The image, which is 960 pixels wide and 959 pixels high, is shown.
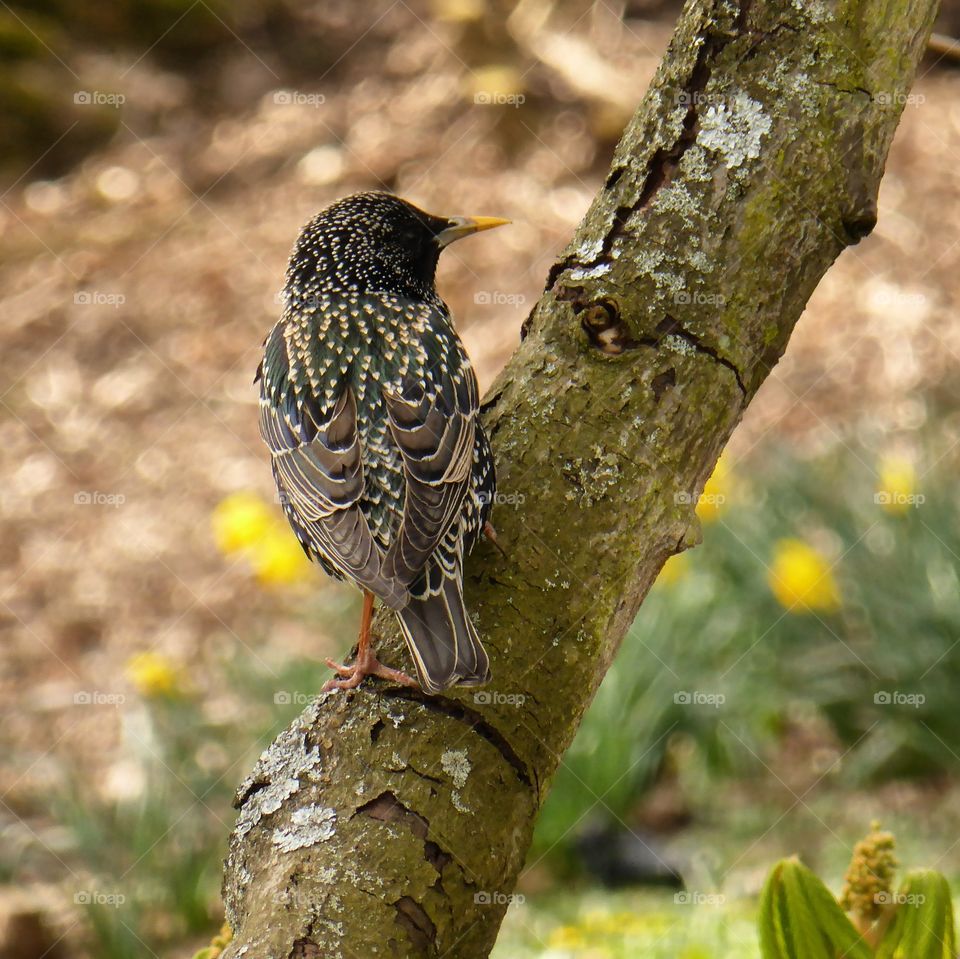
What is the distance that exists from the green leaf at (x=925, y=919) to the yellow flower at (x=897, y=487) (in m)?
2.86

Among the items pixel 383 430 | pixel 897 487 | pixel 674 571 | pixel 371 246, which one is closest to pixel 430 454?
pixel 383 430

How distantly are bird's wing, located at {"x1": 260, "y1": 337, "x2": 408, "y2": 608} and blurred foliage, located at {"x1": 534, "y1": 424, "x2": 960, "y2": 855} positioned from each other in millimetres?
1952

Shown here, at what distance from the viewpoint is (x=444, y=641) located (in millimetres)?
2480

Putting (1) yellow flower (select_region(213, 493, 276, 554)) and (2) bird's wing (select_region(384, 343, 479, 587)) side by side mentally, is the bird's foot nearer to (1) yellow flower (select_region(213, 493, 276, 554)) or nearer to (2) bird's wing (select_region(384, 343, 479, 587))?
(2) bird's wing (select_region(384, 343, 479, 587))

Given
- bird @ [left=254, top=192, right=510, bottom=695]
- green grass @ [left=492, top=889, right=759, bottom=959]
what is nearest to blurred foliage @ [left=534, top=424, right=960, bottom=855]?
green grass @ [left=492, top=889, right=759, bottom=959]

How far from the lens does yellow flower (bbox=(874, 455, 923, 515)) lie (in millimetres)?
4981

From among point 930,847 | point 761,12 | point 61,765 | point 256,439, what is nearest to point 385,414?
point 761,12

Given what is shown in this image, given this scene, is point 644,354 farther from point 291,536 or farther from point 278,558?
point 291,536

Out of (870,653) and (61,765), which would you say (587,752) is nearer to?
(870,653)

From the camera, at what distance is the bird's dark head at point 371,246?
3.82 meters

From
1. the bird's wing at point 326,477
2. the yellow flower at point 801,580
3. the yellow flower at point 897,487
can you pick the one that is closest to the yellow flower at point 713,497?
the yellow flower at point 801,580

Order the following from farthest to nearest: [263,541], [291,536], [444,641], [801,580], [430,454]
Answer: [291,536] → [263,541] → [801,580] → [430,454] → [444,641]

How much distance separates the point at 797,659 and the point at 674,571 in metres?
0.58

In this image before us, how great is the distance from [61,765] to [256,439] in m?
2.63
